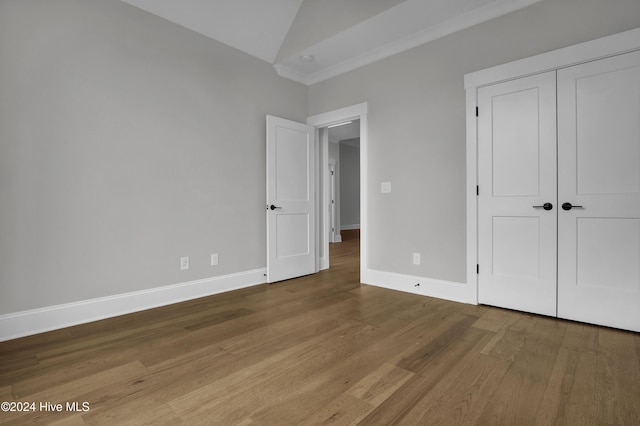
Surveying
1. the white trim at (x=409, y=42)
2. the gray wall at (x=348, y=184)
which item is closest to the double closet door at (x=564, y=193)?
the white trim at (x=409, y=42)

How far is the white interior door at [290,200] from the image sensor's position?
387 centimetres

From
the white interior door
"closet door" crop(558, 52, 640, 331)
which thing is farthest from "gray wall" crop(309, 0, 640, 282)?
the white interior door

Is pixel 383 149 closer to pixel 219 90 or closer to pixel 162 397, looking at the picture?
pixel 219 90

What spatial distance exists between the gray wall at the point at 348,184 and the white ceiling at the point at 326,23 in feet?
21.1

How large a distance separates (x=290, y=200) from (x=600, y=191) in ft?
9.88

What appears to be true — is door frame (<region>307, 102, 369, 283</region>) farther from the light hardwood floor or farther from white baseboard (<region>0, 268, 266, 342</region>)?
white baseboard (<region>0, 268, 266, 342</region>)

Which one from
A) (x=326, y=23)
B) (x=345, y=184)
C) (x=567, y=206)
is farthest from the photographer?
(x=345, y=184)

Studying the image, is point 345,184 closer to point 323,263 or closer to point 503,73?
point 323,263

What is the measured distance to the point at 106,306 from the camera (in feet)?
8.85

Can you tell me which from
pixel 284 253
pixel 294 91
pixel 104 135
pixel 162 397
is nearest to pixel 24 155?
pixel 104 135

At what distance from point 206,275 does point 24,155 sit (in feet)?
5.91

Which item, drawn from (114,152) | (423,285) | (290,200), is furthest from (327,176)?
(114,152)

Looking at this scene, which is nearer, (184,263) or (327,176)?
(184,263)

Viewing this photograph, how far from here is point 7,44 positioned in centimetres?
227
